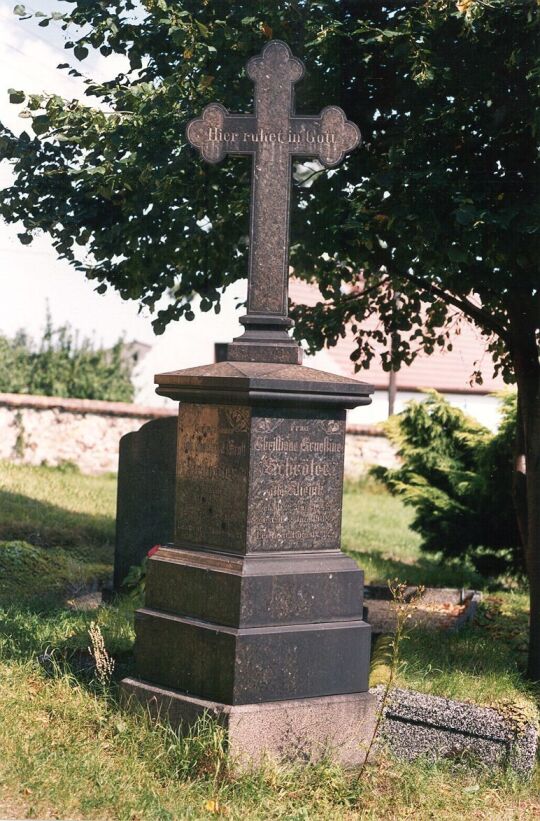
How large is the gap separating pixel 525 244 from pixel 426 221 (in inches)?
22.4

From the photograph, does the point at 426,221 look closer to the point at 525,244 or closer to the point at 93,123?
the point at 525,244

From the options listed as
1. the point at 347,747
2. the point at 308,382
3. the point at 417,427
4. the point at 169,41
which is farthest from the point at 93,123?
the point at 417,427

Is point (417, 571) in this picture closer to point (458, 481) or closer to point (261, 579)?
point (458, 481)

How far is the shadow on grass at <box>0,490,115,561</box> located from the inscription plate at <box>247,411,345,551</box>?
5.32 metres

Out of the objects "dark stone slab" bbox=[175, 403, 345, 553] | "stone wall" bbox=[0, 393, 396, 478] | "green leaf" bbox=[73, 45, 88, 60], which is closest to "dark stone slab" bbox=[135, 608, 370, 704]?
"dark stone slab" bbox=[175, 403, 345, 553]

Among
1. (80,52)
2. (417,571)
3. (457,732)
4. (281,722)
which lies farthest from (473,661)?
(417,571)

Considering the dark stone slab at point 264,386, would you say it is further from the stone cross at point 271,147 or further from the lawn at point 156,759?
the lawn at point 156,759

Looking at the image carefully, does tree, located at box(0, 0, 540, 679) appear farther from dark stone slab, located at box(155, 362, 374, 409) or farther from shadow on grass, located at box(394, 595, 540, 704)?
dark stone slab, located at box(155, 362, 374, 409)

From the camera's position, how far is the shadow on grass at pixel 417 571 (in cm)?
1035

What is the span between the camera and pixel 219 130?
4961mm

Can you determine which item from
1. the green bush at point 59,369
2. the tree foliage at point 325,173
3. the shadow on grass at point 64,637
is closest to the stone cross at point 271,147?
the tree foliage at point 325,173

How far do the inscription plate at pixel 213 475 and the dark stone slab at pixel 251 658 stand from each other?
38cm

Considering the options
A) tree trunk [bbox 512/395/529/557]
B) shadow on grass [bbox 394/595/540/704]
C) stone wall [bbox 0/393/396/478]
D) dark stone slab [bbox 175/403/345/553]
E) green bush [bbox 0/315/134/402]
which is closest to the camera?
dark stone slab [bbox 175/403/345/553]

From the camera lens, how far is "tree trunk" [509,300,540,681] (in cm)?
616
